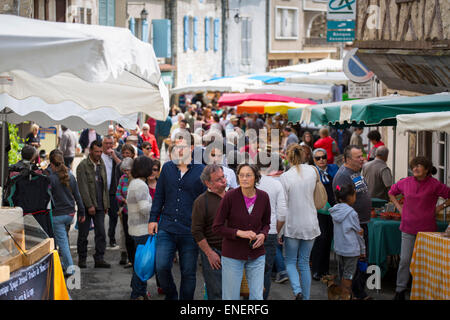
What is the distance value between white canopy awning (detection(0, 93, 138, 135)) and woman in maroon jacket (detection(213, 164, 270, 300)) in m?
2.40

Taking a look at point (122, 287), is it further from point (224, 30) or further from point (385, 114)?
point (224, 30)

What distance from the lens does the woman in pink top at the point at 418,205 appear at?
847 centimetres

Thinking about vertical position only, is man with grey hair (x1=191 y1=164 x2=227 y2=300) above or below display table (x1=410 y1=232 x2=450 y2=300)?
above

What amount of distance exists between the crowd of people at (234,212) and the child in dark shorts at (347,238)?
0.03ft

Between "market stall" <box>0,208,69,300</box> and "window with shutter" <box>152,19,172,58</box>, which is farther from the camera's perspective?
"window with shutter" <box>152,19,172,58</box>

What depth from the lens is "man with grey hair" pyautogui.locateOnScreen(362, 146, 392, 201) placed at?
1103cm

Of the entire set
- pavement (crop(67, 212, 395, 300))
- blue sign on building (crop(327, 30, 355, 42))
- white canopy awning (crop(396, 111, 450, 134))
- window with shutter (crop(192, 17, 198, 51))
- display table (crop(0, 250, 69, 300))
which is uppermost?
window with shutter (crop(192, 17, 198, 51))

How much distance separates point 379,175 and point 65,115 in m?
4.58

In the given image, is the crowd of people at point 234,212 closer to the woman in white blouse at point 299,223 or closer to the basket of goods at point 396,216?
the woman in white blouse at point 299,223

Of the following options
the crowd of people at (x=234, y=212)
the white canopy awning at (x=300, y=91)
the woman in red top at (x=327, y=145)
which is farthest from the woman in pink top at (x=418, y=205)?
the white canopy awning at (x=300, y=91)

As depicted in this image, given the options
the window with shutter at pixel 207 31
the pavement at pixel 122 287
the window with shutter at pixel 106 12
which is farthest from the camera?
the window with shutter at pixel 207 31

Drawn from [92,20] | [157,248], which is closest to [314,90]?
[92,20]

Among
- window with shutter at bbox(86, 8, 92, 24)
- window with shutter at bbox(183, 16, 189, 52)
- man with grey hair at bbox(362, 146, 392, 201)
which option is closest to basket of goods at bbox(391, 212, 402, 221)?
man with grey hair at bbox(362, 146, 392, 201)

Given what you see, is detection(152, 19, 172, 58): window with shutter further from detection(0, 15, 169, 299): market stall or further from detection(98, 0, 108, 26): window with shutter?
detection(0, 15, 169, 299): market stall
